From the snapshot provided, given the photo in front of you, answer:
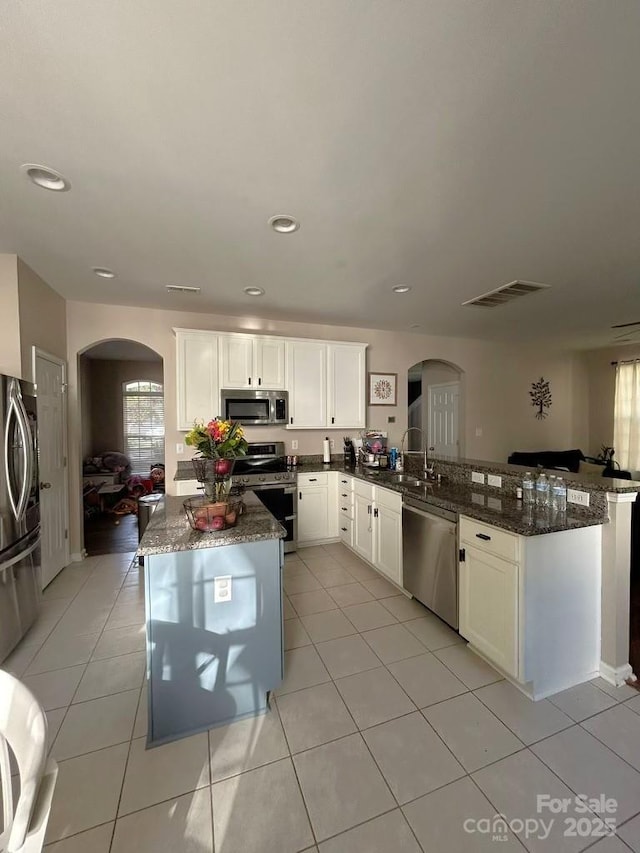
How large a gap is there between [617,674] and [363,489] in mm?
2154

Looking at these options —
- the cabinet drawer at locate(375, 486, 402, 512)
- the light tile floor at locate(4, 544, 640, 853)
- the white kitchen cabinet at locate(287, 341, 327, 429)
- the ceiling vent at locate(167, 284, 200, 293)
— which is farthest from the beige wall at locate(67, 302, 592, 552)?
the light tile floor at locate(4, 544, 640, 853)

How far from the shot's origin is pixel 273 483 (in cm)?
373

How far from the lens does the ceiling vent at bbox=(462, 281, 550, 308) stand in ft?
10.5

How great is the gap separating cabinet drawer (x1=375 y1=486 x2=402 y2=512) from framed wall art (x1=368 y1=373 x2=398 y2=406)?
1.90 meters

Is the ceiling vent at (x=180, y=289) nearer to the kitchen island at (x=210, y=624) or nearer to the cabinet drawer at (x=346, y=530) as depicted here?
the kitchen island at (x=210, y=624)

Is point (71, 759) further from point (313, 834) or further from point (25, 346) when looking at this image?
point (25, 346)

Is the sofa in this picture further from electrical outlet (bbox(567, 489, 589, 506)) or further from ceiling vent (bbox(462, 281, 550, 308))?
electrical outlet (bbox(567, 489, 589, 506))

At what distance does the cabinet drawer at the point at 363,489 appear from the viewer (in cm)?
341

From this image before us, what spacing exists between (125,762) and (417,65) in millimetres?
3004

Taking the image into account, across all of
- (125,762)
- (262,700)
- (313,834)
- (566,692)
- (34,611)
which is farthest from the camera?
(34,611)

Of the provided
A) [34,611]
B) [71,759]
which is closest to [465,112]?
[71,759]

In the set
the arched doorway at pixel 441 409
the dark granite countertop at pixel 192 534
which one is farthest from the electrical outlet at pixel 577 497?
the arched doorway at pixel 441 409

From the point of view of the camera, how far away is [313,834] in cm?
126

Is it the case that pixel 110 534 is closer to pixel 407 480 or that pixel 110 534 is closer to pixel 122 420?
pixel 122 420
